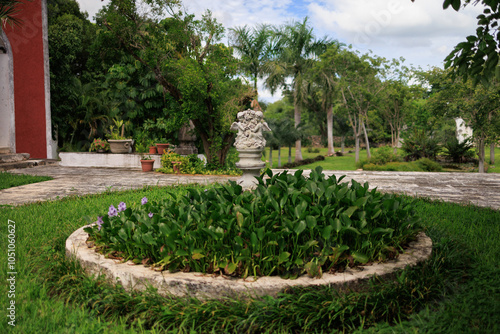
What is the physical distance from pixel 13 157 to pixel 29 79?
2.79 m

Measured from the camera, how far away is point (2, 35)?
11.4m

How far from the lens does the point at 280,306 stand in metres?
Result: 2.14

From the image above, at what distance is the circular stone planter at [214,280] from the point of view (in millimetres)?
2209

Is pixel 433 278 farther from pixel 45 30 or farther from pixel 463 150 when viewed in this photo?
pixel 463 150

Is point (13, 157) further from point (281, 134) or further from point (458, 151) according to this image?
point (458, 151)

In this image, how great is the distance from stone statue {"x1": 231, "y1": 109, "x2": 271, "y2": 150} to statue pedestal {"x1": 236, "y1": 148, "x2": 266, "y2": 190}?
12cm

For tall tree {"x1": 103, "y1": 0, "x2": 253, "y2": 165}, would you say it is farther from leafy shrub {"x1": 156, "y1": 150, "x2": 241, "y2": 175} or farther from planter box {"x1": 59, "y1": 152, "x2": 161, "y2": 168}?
planter box {"x1": 59, "y1": 152, "x2": 161, "y2": 168}

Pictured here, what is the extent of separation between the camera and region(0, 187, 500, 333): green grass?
2.06 m

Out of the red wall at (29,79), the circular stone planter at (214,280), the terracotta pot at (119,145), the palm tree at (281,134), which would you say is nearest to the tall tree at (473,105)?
the palm tree at (281,134)

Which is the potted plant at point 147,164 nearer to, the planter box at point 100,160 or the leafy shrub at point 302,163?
the planter box at point 100,160

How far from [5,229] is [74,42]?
510 inches

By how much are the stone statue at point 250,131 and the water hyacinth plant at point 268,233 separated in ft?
5.61

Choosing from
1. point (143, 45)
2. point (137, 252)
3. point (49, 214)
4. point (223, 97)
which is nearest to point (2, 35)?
point (143, 45)

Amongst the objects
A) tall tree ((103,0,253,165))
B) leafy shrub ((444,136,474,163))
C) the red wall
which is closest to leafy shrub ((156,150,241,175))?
tall tree ((103,0,253,165))
